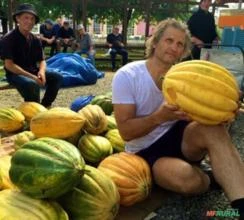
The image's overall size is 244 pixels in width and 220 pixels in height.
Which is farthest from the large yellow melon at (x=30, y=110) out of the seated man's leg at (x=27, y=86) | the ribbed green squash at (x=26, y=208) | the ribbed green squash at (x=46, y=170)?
the ribbed green squash at (x=26, y=208)

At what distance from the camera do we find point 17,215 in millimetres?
2178

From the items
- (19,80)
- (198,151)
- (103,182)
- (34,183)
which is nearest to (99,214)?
(103,182)

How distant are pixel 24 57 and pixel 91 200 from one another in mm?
3599

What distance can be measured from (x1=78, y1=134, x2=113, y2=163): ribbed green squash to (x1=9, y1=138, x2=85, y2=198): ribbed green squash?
3.36ft

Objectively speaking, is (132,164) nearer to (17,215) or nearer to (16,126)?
(17,215)

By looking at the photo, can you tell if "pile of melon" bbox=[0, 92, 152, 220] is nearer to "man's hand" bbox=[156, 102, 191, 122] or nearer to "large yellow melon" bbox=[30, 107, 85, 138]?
"man's hand" bbox=[156, 102, 191, 122]

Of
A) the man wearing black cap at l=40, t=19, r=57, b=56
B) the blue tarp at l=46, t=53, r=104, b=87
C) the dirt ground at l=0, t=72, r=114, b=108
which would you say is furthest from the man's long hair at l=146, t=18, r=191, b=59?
the man wearing black cap at l=40, t=19, r=57, b=56

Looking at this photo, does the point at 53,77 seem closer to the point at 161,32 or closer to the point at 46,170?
the point at 161,32

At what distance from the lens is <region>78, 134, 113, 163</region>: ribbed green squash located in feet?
11.5

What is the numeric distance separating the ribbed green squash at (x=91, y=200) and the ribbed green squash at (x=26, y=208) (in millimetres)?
147

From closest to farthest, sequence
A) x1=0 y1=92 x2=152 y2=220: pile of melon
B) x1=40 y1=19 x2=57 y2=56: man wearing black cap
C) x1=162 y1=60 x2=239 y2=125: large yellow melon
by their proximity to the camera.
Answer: x1=0 y1=92 x2=152 y2=220: pile of melon
x1=162 y1=60 x2=239 y2=125: large yellow melon
x1=40 y1=19 x2=57 y2=56: man wearing black cap

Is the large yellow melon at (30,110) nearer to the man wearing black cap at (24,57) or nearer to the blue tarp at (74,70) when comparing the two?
the man wearing black cap at (24,57)

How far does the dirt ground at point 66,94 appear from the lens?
23.2 ft

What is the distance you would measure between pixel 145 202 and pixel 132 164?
0.36 meters
